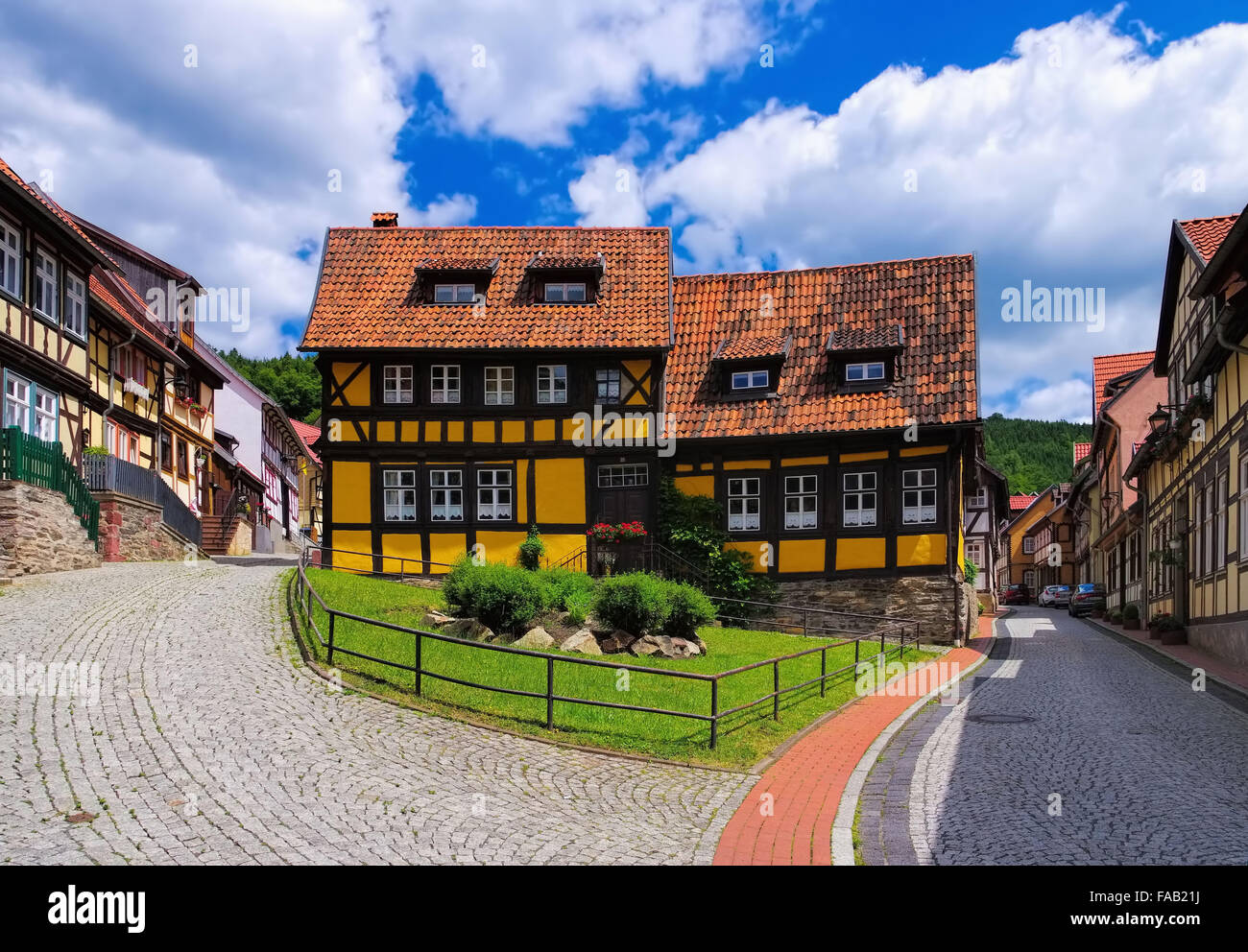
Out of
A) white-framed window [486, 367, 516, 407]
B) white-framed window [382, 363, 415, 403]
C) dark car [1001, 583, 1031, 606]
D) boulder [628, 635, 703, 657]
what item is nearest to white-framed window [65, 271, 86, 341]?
white-framed window [382, 363, 415, 403]

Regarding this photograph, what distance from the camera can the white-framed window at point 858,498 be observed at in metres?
25.4

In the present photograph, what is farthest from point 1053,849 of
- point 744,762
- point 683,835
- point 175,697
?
point 175,697

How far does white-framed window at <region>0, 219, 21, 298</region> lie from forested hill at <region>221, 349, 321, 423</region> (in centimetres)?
4995

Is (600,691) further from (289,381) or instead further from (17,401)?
(289,381)

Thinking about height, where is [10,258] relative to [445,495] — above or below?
above

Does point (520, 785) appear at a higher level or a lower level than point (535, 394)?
lower

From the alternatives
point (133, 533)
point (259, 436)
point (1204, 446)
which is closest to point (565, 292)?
point (133, 533)

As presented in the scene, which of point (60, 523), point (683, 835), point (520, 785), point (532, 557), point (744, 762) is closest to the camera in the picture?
point (683, 835)

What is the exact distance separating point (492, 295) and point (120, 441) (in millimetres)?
11873

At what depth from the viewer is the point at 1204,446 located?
22344mm

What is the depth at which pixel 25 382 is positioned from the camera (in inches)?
904

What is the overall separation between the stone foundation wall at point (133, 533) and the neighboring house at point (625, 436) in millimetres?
4460
